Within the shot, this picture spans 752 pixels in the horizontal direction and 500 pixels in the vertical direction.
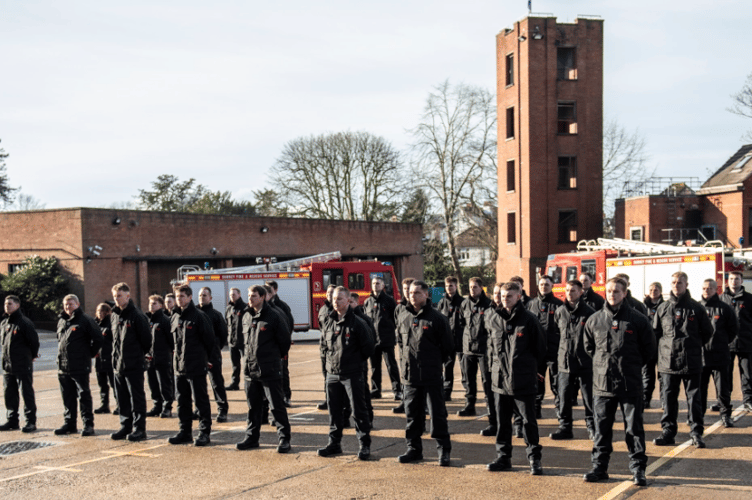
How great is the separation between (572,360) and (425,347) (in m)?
2.06

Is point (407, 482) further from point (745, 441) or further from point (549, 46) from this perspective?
point (549, 46)

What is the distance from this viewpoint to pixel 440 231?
2021 inches

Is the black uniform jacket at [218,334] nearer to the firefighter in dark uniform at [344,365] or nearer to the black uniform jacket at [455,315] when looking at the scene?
the firefighter in dark uniform at [344,365]

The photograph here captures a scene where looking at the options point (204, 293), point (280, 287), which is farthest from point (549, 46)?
point (204, 293)

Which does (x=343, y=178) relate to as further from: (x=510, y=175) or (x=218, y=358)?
(x=218, y=358)

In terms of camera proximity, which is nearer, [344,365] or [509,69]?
[344,365]

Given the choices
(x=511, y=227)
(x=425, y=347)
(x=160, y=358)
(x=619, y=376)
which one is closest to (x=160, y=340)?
(x=160, y=358)

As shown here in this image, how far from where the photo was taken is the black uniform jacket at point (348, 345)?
27.3 feet

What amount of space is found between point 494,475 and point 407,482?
94 cm

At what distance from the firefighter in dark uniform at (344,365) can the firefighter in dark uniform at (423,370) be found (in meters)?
0.56

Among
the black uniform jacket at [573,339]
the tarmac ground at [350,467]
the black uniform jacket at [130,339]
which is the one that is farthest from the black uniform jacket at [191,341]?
the black uniform jacket at [573,339]

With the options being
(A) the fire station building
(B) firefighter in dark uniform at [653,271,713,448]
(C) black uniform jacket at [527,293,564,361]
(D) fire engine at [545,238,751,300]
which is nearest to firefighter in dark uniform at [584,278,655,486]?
(B) firefighter in dark uniform at [653,271,713,448]

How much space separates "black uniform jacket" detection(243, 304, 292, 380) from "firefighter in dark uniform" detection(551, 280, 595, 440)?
3.57 metres

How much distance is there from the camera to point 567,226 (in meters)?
40.0
